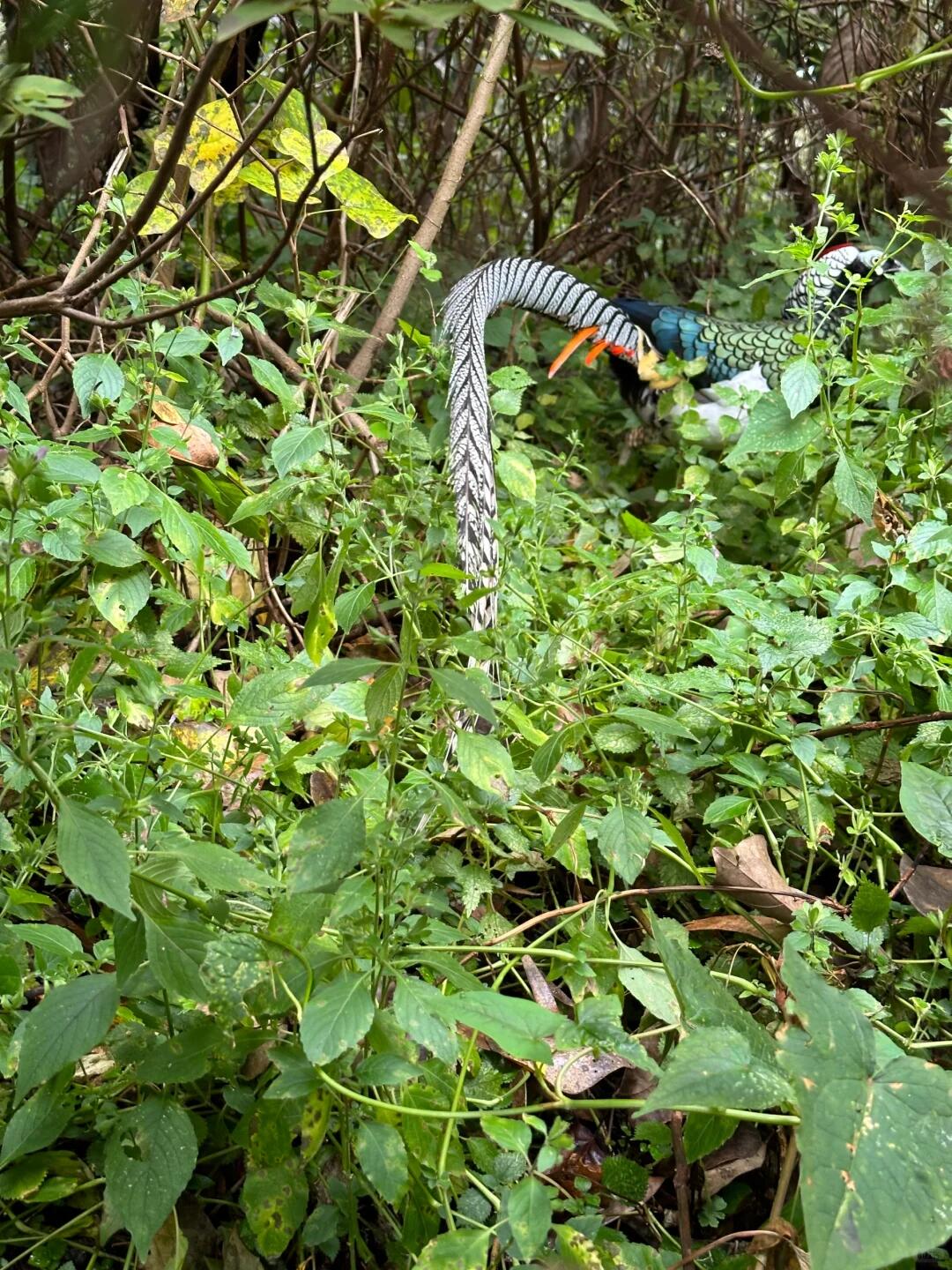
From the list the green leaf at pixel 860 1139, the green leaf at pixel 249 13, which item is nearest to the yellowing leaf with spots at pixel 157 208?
the green leaf at pixel 249 13

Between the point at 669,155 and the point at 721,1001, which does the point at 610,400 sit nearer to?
the point at 669,155

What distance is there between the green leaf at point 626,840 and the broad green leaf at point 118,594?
1.67 ft

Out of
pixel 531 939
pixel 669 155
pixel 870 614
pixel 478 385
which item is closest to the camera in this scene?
pixel 531 939

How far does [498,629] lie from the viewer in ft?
4.44

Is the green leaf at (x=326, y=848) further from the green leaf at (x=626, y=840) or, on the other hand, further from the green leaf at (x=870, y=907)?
the green leaf at (x=870, y=907)

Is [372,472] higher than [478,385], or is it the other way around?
[478,385]

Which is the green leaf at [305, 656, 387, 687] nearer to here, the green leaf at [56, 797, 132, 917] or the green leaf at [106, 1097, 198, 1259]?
the green leaf at [56, 797, 132, 917]

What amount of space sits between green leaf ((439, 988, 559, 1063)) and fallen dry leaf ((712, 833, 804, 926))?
1.70ft

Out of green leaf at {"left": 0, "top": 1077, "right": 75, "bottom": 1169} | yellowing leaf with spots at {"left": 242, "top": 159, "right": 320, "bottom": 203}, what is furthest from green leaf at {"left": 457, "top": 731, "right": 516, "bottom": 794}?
yellowing leaf with spots at {"left": 242, "top": 159, "right": 320, "bottom": 203}

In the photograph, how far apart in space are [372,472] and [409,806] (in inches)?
41.8

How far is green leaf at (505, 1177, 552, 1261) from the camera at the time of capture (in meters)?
0.71

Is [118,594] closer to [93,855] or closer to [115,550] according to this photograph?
[115,550]

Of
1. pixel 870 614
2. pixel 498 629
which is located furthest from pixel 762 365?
pixel 498 629

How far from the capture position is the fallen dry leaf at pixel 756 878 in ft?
4.00
